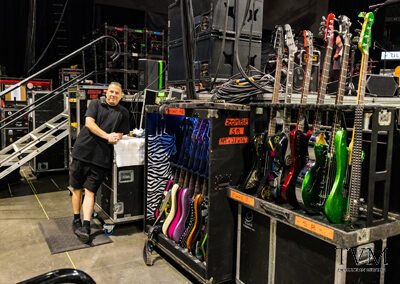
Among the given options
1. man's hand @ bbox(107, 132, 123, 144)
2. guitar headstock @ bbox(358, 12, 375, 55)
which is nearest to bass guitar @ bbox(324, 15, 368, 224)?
guitar headstock @ bbox(358, 12, 375, 55)

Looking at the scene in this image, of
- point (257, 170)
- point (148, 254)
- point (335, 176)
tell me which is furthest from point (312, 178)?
point (148, 254)

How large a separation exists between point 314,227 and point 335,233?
147 mm

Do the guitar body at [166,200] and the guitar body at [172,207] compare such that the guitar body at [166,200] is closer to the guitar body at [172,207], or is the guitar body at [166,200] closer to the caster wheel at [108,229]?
the guitar body at [172,207]

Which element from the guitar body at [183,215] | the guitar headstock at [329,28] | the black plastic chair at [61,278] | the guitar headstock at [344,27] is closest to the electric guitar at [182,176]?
the guitar body at [183,215]

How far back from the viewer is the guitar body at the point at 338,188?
1.99 m

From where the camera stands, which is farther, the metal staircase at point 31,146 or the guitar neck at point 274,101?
the metal staircase at point 31,146

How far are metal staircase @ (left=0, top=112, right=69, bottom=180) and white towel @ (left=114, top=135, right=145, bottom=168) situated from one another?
7.11ft

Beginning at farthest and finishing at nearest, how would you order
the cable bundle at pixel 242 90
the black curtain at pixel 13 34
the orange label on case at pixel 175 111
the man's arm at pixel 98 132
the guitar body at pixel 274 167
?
the black curtain at pixel 13 34, the man's arm at pixel 98 132, the orange label on case at pixel 175 111, the cable bundle at pixel 242 90, the guitar body at pixel 274 167

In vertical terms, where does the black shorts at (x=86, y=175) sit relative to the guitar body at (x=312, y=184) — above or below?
below

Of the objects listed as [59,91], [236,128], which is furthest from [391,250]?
[59,91]

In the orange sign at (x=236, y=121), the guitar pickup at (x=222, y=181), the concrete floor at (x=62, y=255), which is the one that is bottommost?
the concrete floor at (x=62, y=255)

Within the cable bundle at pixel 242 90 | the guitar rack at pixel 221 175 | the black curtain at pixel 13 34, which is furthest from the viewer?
the black curtain at pixel 13 34

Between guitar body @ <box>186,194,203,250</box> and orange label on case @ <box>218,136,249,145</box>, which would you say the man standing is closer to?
guitar body @ <box>186,194,203,250</box>

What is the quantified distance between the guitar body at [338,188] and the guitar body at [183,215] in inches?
54.6
